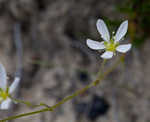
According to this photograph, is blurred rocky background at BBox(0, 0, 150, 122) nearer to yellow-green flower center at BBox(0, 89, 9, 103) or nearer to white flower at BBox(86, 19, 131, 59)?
white flower at BBox(86, 19, 131, 59)

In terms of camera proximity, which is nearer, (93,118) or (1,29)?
(93,118)

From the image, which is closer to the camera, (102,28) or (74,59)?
(102,28)

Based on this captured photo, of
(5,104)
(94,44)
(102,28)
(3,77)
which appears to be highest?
(102,28)

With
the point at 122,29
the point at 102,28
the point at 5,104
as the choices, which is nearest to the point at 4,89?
the point at 5,104

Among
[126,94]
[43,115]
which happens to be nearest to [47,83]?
[43,115]

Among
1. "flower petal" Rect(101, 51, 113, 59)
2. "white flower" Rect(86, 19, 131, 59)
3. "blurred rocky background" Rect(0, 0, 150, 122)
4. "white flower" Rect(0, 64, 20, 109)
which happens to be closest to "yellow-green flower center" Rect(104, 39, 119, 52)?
"white flower" Rect(86, 19, 131, 59)

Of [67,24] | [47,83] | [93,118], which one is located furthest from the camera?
[67,24]

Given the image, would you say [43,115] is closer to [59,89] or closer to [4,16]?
[59,89]

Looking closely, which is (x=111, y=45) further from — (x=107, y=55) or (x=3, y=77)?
(x=3, y=77)

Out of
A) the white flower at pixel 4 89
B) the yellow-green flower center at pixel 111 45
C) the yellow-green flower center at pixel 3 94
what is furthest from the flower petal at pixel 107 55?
the yellow-green flower center at pixel 3 94
